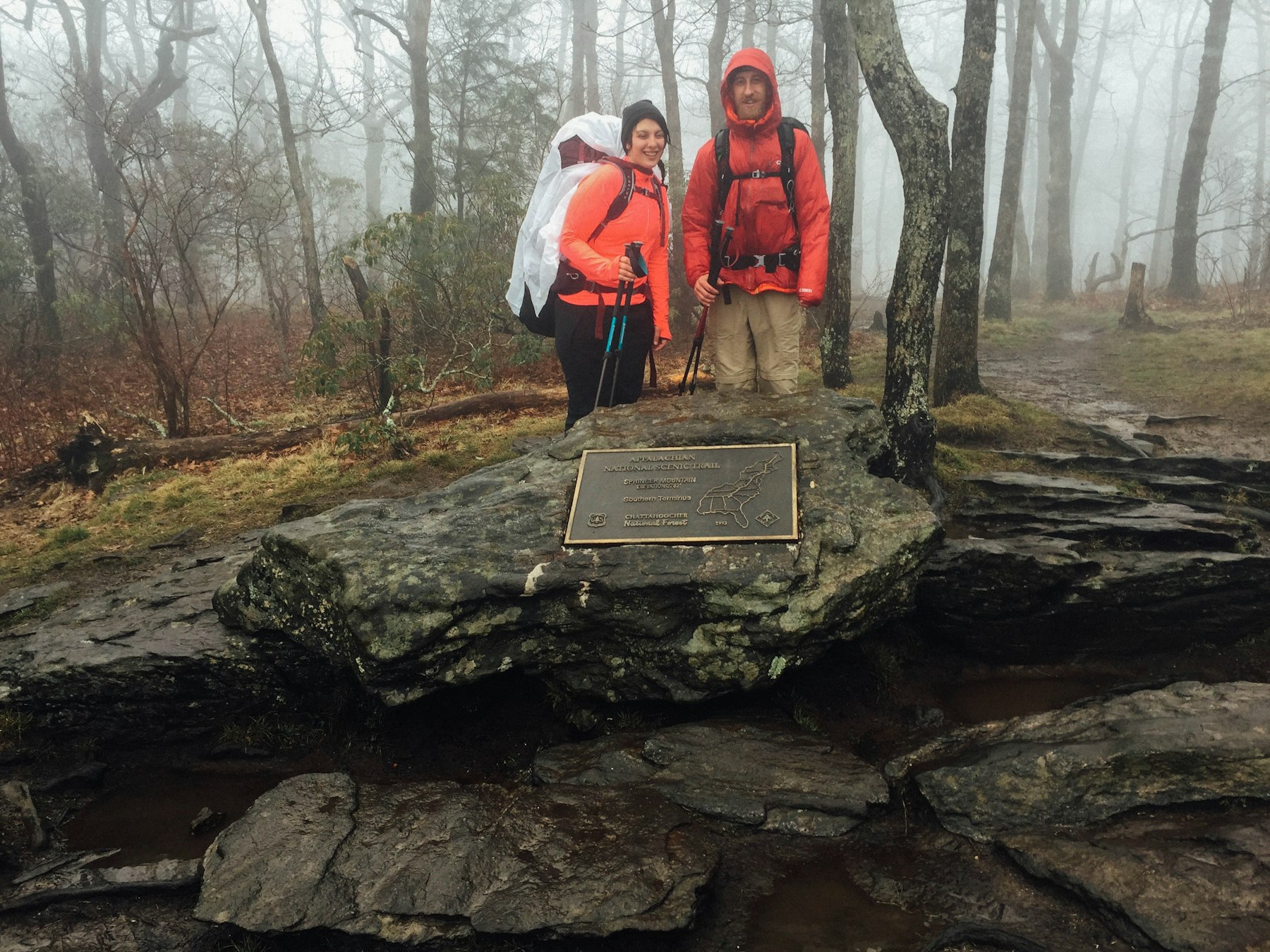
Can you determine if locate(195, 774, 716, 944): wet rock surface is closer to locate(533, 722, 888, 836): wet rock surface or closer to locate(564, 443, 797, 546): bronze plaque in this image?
locate(533, 722, 888, 836): wet rock surface

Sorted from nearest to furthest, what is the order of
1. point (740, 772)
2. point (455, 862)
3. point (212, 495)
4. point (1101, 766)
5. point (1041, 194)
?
point (455, 862), point (1101, 766), point (740, 772), point (212, 495), point (1041, 194)

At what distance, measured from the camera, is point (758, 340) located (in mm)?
A: 5395

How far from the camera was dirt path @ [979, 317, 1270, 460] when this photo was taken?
700 cm

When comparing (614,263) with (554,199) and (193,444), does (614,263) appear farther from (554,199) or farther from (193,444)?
(193,444)

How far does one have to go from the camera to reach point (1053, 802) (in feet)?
10.5

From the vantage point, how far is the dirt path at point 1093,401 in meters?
7.00

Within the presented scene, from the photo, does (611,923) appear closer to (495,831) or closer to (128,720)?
(495,831)

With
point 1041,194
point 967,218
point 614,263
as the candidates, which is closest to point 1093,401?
point 967,218

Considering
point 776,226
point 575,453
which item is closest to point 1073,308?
point 776,226

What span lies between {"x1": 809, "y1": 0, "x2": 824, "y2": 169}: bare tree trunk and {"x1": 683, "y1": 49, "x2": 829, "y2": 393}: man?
Result: 848cm

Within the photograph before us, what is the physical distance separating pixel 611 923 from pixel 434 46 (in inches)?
776

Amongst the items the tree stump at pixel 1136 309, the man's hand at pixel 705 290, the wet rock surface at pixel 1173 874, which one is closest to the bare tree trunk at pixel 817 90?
the tree stump at pixel 1136 309

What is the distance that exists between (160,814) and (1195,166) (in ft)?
64.1

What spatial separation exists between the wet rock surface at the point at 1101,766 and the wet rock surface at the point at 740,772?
12.0 inches
